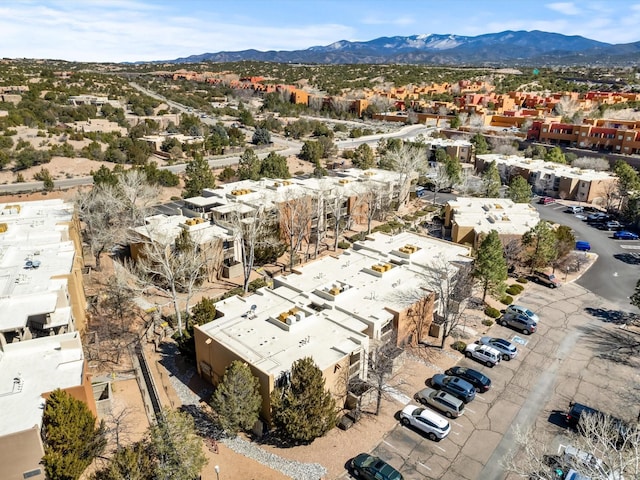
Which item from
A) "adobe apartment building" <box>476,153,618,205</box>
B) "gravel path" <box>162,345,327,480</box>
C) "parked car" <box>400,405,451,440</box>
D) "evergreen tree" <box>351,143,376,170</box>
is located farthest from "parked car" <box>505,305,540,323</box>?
"evergreen tree" <box>351,143,376,170</box>

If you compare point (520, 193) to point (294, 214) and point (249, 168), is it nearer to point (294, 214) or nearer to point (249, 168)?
point (294, 214)

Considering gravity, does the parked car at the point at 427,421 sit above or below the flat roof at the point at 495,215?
below

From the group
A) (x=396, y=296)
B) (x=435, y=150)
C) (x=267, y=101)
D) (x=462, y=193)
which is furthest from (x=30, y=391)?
(x=267, y=101)

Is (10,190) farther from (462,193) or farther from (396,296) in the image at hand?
(462,193)

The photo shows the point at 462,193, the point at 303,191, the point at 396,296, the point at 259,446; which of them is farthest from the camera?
the point at 462,193

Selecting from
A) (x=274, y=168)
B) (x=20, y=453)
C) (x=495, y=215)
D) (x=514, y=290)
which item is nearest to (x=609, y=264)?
(x=495, y=215)

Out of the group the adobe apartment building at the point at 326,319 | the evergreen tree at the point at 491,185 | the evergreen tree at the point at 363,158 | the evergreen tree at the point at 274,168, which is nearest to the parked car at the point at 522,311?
the adobe apartment building at the point at 326,319

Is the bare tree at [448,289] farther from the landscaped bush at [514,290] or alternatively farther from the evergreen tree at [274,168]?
the evergreen tree at [274,168]
